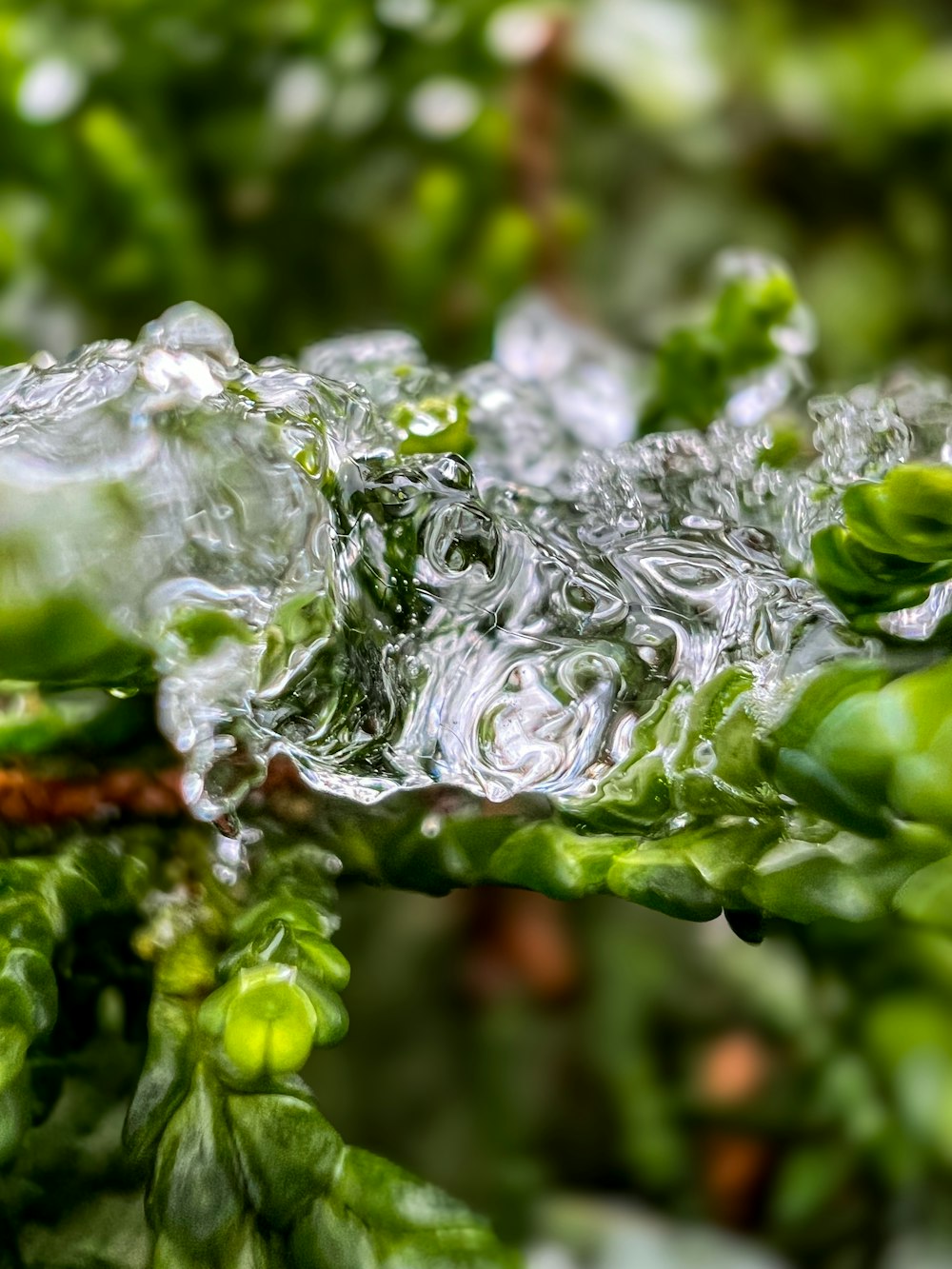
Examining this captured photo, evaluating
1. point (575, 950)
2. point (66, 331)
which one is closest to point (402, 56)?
point (66, 331)

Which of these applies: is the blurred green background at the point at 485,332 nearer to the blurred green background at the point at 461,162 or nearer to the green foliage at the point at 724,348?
the blurred green background at the point at 461,162

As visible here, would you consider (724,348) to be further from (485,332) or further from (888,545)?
(485,332)

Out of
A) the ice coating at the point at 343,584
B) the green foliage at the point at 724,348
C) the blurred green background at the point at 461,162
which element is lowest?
the ice coating at the point at 343,584

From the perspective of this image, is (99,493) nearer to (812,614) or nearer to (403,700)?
(403,700)

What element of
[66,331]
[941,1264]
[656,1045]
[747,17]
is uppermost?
[747,17]

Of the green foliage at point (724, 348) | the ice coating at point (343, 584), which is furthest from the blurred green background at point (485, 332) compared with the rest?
the ice coating at point (343, 584)

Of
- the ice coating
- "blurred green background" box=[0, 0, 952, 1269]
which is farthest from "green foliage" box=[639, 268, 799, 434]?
"blurred green background" box=[0, 0, 952, 1269]

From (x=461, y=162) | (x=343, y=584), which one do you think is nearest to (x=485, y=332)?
(x=461, y=162)
